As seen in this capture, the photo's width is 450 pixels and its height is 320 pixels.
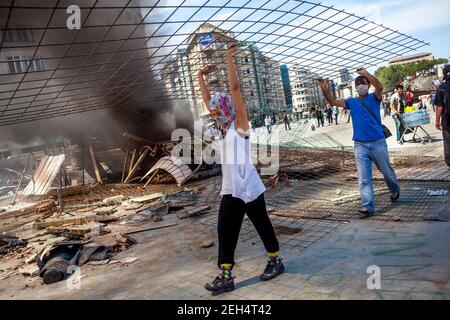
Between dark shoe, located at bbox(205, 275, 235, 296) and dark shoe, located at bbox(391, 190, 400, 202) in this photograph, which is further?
dark shoe, located at bbox(391, 190, 400, 202)

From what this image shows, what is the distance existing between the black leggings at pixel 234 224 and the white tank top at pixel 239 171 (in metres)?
0.08

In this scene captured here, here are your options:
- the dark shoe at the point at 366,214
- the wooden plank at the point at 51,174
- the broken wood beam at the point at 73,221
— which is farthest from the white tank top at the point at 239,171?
the wooden plank at the point at 51,174

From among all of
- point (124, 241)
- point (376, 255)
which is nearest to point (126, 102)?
point (124, 241)

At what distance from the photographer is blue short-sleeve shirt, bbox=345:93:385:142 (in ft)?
13.8

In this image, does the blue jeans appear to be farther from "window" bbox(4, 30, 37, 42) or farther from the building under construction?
"window" bbox(4, 30, 37, 42)

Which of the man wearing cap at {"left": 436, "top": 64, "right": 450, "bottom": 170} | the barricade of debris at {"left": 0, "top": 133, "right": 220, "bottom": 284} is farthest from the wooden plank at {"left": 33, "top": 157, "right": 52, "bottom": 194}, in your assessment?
the man wearing cap at {"left": 436, "top": 64, "right": 450, "bottom": 170}

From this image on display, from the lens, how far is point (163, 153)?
38.0ft

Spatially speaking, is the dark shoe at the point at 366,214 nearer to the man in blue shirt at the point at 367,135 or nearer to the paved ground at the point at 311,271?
the man in blue shirt at the point at 367,135

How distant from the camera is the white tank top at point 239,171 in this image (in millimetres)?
2789

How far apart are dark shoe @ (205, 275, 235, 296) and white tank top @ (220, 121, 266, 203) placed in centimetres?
67

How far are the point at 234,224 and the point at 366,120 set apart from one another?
7.95 feet

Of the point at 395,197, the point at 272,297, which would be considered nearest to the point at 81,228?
the point at 272,297

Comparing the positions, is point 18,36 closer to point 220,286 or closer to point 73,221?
point 73,221
